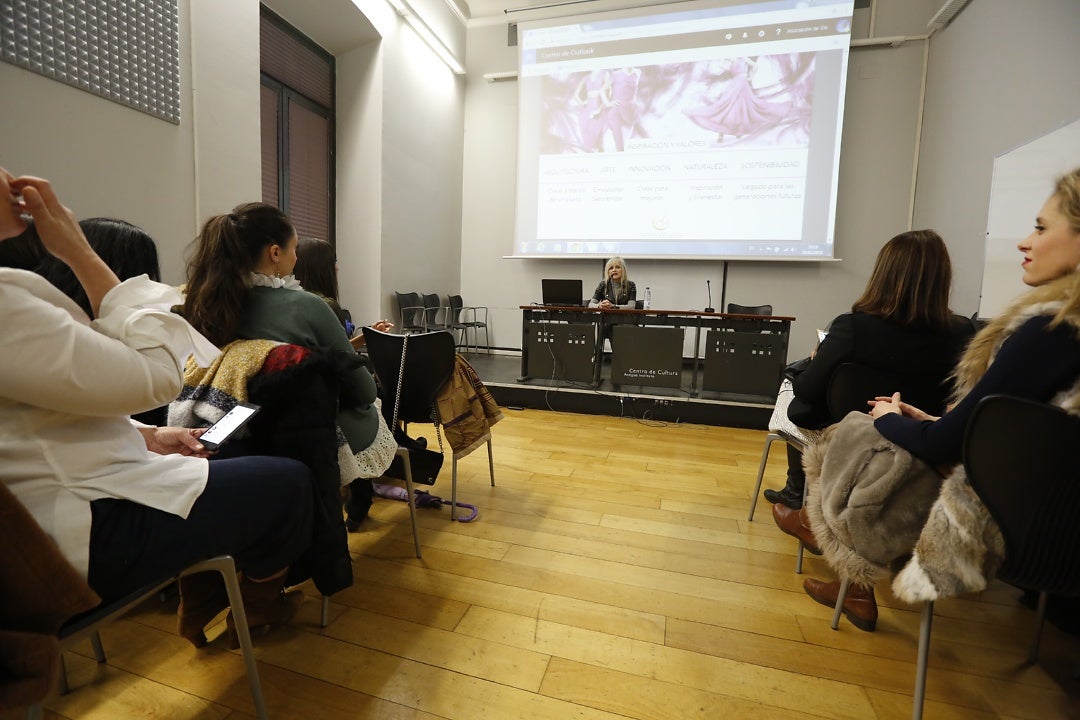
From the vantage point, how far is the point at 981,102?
3.99 metres

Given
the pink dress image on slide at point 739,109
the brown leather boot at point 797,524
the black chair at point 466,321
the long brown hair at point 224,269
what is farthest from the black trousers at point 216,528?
the pink dress image on slide at point 739,109

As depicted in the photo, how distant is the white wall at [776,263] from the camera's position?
5.16 meters

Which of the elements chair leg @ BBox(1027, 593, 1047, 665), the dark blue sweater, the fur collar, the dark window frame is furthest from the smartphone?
the dark window frame

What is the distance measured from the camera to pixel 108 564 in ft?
2.42

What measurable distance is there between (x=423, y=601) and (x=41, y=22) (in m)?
3.15

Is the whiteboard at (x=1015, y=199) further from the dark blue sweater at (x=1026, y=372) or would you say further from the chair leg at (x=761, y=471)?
the dark blue sweater at (x=1026, y=372)

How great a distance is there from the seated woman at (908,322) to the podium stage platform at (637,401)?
2189 millimetres

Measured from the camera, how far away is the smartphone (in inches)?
40.5

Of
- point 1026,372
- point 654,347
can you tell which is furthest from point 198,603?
point 654,347

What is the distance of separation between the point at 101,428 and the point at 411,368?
117cm

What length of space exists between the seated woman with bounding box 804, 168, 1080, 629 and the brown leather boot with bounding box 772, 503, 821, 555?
73 cm

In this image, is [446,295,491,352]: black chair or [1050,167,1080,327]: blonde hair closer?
[1050,167,1080,327]: blonde hair

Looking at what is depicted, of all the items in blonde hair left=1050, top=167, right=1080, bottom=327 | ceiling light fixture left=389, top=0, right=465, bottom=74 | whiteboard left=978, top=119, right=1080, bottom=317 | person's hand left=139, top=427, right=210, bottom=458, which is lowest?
person's hand left=139, top=427, right=210, bottom=458

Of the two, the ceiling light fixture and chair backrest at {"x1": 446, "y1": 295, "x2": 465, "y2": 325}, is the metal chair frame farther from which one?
the ceiling light fixture
